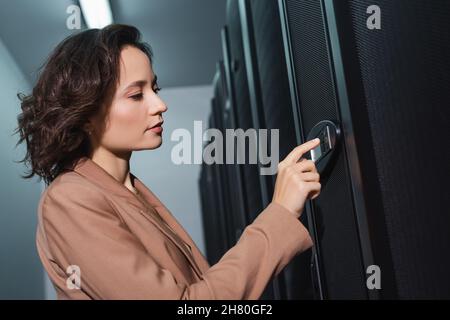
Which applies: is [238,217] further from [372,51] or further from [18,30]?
[18,30]

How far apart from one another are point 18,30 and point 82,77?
2.55 metres

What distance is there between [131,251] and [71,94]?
0.33 m

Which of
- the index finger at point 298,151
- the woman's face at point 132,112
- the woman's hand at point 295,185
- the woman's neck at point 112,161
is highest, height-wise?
the woman's face at point 132,112

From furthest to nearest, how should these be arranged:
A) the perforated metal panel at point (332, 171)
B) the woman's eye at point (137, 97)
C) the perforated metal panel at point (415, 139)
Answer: the woman's eye at point (137, 97), the perforated metal panel at point (332, 171), the perforated metal panel at point (415, 139)

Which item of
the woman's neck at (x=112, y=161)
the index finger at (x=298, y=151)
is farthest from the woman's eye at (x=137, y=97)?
the index finger at (x=298, y=151)

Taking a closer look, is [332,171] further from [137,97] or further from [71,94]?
[71,94]

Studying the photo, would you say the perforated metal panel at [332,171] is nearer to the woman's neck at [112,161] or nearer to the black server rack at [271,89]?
the black server rack at [271,89]

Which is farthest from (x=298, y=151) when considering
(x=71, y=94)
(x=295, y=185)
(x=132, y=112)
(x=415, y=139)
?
(x=71, y=94)

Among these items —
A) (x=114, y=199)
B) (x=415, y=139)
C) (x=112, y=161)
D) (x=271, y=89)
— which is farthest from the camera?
(x=271, y=89)

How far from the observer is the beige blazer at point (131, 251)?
677 millimetres

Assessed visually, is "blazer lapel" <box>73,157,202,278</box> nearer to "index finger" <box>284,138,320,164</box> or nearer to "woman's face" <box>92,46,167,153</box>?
"woman's face" <box>92,46,167,153</box>

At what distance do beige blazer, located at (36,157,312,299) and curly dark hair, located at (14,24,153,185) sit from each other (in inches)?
4.2

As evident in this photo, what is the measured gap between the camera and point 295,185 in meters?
0.75

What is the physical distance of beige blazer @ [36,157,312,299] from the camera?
68 cm
